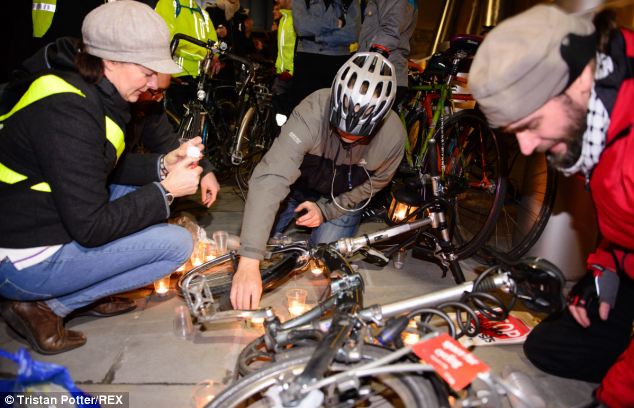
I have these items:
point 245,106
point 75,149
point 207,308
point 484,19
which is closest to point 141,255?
point 207,308

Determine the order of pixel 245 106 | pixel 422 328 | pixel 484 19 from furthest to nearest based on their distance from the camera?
pixel 484 19 < pixel 245 106 < pixel 422 328

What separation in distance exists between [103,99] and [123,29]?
1.13 ft

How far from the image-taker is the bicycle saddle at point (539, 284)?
1455 mm

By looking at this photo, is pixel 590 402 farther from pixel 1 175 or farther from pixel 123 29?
pixel 1 175

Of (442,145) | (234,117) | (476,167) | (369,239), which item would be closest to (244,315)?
(369,239)

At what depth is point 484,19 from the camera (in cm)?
826

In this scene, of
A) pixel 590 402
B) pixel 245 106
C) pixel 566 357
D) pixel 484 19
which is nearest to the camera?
pixel 590 402

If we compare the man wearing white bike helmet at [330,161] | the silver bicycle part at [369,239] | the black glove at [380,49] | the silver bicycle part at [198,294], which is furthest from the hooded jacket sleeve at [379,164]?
the silver bicycle part at [198,294]

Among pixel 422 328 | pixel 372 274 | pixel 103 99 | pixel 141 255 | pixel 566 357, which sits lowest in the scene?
pixel 372 274

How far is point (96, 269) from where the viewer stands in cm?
217

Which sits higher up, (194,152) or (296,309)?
(194,152)

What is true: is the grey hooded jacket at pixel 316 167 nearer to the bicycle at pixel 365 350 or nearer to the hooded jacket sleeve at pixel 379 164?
the hooded jacket sleeve at pixel 379 164

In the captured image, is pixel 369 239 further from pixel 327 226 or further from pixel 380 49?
pixel 380 49

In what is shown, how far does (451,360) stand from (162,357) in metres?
1.62
